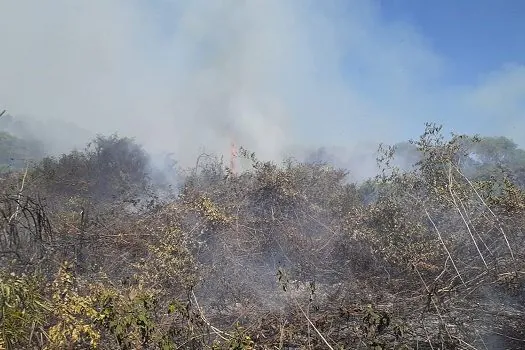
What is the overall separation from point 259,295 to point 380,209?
2.67 m

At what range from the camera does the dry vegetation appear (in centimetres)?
390

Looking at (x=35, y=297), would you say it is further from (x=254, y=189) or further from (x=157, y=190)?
(x=157, y=190)

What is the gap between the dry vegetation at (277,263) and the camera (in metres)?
3.90

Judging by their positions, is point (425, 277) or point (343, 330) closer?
point (343, 330)

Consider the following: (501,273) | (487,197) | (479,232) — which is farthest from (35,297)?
(487,197)

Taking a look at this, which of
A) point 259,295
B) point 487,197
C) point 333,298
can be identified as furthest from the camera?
point 487,197

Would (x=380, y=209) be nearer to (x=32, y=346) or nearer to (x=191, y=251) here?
(x=191, y=251)

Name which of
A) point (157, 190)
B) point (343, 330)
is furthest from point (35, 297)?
point (157, 190)

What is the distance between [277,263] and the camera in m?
7.49

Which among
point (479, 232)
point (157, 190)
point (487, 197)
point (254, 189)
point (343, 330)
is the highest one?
point (157, 190)

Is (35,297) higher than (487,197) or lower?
lower

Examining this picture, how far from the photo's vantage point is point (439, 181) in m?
7.34

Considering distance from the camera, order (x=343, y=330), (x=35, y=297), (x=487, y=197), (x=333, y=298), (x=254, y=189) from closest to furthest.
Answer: (x=35, y=297) < (x=343, y=330) < (x=333, y=298) < (x=487, y=197) < (x=254, y=189)

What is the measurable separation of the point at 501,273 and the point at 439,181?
2660 mm
